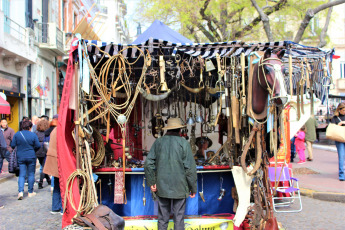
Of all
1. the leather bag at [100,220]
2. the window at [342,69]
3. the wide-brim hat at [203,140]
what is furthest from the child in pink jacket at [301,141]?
the window at [342,69]

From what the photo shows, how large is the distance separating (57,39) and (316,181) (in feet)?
47.9

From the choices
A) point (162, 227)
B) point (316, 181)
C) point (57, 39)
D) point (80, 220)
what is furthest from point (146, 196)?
point (57, 39)

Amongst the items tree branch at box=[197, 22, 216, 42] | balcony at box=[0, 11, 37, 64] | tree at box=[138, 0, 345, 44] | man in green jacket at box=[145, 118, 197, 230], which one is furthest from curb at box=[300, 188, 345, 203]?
balcony at box=[0, 11, 37, 64]

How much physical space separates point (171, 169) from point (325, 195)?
4269 millimetres

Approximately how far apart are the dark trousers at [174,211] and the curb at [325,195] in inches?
157

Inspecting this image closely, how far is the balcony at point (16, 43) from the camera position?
12984 millimetres

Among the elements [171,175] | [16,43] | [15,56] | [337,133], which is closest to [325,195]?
[337,133]

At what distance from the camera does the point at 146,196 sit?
16.8ft

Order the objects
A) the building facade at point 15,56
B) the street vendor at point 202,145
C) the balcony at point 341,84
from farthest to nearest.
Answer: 1. the balcony at point 341,84
2. the building facade at point 15,56
3. the street vendor at point 202,145

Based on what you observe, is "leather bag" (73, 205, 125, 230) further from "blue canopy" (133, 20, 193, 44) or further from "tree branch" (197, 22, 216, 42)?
"tree branch" (197, 22, 216, 42)

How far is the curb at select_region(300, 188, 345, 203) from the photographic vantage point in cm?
680

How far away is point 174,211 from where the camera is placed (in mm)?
4355

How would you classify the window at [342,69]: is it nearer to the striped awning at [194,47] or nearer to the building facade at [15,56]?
the building facade at [15,56]

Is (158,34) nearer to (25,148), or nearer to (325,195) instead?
(25,148)
